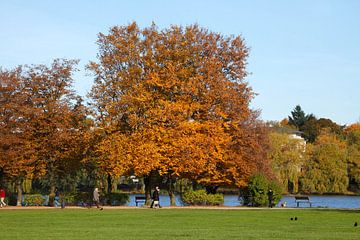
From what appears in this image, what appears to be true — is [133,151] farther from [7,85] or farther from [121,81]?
[7,85]

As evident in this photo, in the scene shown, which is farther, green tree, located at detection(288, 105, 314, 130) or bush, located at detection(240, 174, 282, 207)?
green tree, located at detection(288, 105, 314, 130)

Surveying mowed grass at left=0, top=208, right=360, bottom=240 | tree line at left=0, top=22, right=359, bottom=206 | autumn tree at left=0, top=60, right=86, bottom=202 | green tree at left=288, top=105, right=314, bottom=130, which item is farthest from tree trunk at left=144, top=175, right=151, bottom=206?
green tree at left=288, top=105, right=314, bottom=130

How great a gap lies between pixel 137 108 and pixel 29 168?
966 centimetres

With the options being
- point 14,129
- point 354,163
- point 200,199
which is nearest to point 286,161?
point 354,163

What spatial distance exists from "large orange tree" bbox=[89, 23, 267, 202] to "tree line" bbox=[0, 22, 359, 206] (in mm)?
84

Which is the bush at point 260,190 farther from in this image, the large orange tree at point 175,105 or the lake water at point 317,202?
the lake water at point 317,202

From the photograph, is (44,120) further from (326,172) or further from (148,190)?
(326,172)

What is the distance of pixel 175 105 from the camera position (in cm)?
4650

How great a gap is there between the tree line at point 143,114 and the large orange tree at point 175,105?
0.28 ft

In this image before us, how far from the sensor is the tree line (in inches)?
1821

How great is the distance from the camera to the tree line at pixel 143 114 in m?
46.2

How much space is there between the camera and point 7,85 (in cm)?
4822

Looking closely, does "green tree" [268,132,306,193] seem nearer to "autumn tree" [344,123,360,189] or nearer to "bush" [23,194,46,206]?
"autumn tree" [344,123,360,189]

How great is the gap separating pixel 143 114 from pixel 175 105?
3.00 meters
